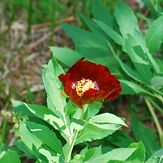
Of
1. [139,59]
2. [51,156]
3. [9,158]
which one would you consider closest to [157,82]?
[139,59]

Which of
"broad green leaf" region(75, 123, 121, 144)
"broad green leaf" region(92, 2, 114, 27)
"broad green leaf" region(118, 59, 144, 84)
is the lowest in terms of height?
"broad green leaf" region(75, 123, 121, 144)

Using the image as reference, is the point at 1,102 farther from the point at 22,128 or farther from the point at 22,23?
the point at 22,128

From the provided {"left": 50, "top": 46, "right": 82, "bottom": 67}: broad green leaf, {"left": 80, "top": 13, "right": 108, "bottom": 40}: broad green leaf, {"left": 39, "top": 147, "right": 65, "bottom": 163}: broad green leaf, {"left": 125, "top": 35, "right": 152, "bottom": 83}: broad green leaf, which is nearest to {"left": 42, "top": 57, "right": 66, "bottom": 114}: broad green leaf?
{"left": 39, "top": 147, "right": 65, "bottom": 163}: broad green leaf

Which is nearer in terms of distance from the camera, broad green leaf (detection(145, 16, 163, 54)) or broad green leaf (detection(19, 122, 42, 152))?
broad green leaf (detection(19, 122, 42, 152))

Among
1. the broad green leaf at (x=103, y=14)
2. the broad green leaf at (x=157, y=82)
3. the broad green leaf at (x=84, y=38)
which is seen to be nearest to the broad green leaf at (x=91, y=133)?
the broad green leaf at (x=157, y=82)

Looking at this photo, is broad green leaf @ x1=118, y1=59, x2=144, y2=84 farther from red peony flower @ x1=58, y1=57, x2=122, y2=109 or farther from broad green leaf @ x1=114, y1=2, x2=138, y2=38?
red peony flower @ x1=58, y1=57, x2=122, y2=109

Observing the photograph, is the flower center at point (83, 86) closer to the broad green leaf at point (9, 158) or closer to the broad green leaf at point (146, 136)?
the broad green leaf at point (9, 158)

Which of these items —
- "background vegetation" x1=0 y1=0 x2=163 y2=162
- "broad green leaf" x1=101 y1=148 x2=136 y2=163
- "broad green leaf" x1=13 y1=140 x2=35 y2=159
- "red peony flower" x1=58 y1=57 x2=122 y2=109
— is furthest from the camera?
"background vegetation" x1=0 y1=0 x2=163 y2=162
